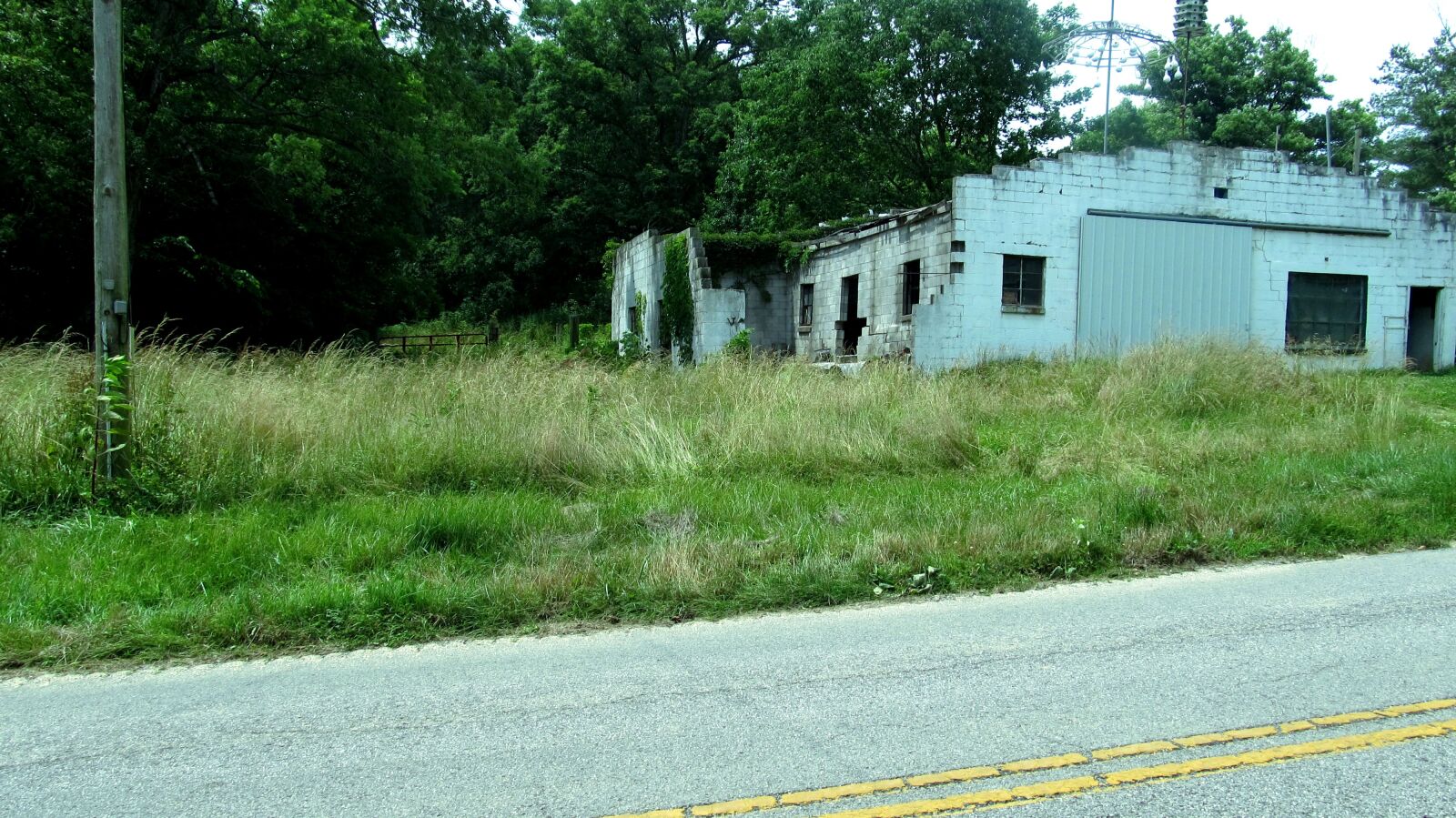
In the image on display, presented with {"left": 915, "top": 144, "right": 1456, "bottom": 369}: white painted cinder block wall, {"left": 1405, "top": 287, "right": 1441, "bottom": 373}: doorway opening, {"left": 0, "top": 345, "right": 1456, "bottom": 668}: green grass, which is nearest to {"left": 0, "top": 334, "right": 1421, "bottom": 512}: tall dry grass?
{"left": 0, "top": 345, "right": 1456, "bottom": 668}: green grass

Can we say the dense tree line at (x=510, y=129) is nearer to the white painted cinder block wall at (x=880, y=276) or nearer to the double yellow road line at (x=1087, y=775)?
the white painted cinder block wall at (x=880, y=276)

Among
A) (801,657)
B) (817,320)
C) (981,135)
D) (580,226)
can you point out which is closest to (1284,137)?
(981,135)

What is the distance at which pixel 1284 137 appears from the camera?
41844 millimetres

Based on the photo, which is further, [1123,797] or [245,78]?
[245,78]

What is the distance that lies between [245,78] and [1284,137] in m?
40.5

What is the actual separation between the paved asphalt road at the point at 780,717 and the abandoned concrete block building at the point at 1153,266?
14502 millimetres

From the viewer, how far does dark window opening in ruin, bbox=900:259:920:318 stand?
2186cm

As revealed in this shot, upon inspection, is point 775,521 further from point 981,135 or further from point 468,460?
point 981,135

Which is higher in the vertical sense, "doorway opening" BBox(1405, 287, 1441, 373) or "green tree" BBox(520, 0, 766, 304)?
"green tree" BBox(520, 0, 766, 304)

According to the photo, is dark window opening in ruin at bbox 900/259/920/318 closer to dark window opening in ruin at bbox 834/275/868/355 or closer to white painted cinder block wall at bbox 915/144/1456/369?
Result: white painted cinder block wall at bbox 915/144/1456/369

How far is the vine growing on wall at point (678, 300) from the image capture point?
2316cm

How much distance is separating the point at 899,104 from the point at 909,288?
44.6 feet

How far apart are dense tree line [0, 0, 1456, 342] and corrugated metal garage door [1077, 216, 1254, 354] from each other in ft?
45.8

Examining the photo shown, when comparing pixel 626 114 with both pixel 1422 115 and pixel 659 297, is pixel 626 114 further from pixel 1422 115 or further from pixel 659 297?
pixel 1422 115
